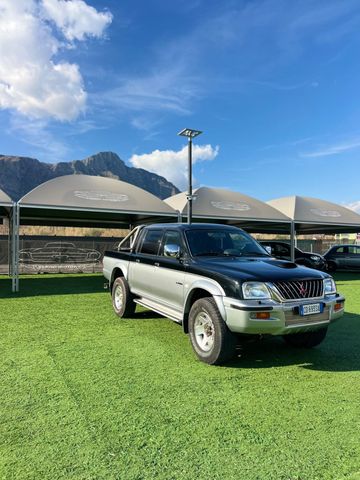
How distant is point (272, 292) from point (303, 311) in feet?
1.54

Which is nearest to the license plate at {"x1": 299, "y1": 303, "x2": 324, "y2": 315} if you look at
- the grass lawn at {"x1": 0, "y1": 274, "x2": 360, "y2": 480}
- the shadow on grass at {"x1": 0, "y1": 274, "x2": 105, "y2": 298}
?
the grass lawn at {"x1": 0, "y1": 274, "x2": 360, "y2": 480}

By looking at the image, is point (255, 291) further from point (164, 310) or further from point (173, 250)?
point (164, 310)

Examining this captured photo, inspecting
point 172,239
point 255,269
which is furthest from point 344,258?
point 255,269

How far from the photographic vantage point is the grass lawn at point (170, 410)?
281cm

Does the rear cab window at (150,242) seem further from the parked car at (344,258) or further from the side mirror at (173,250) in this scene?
the parked car at (344,258)

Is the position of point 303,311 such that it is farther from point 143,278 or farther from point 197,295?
point 143,278

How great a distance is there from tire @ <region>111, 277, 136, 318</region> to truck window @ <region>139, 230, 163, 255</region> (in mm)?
872

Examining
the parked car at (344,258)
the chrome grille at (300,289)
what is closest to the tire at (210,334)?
the chrome grille at (300,289)

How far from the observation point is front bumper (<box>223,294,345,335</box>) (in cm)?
452

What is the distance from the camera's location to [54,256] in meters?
20.7

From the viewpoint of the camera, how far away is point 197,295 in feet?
18.0

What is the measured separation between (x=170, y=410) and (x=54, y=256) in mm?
18291

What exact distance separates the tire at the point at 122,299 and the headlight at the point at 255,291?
11.7ft

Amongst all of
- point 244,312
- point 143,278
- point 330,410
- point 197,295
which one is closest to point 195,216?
point 143,278
